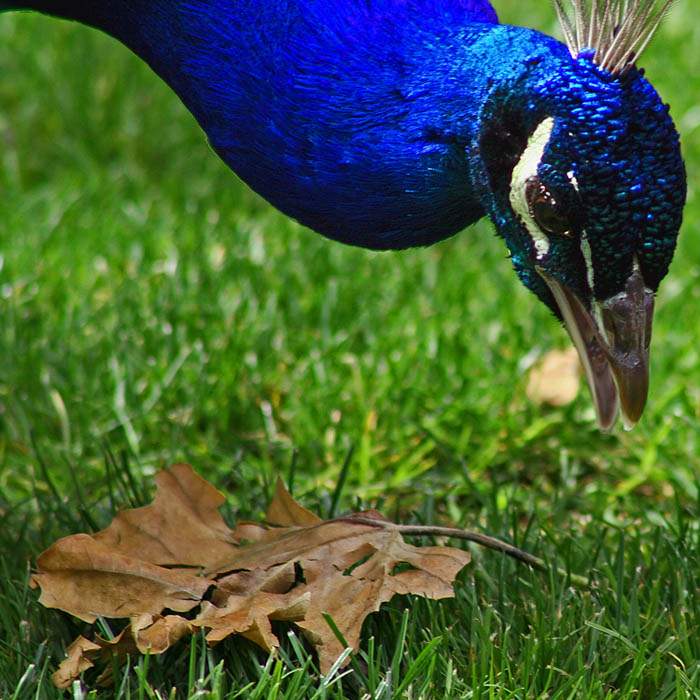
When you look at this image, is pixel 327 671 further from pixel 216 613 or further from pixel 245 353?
pixel 245 353

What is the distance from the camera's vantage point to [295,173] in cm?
214

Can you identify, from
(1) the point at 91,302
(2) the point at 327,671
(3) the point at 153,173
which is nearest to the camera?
(2) the point at 327,671

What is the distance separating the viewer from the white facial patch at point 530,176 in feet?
6.16

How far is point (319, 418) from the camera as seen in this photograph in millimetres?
3131

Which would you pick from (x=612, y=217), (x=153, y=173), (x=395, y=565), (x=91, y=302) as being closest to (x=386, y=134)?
(x=612, y=217)

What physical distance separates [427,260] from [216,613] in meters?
2.03

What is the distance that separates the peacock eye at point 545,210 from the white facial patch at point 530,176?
0.01 metres

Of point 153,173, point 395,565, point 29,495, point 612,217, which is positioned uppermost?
point 612,217

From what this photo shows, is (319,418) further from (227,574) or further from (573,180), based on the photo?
(573,180)

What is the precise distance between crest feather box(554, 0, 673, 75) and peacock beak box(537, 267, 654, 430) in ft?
1.16

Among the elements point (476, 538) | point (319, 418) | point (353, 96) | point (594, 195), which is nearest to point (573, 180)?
point (594, 195)

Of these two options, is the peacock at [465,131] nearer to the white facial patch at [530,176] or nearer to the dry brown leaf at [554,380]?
the white facial patch at [530,176]

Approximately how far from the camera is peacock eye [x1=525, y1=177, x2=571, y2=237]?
1870mm

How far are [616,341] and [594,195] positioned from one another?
0.82 ft
